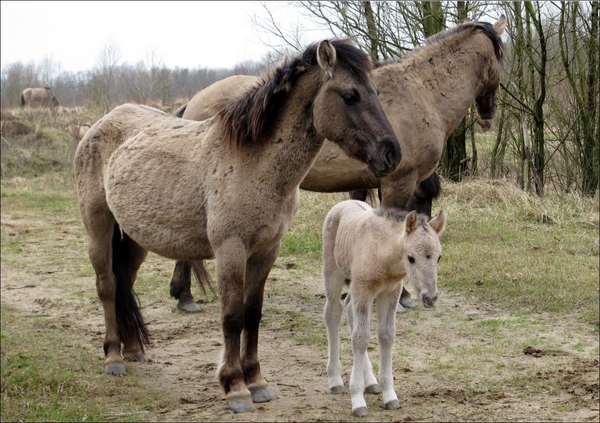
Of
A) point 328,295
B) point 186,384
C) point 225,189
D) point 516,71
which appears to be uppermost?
point 516,71

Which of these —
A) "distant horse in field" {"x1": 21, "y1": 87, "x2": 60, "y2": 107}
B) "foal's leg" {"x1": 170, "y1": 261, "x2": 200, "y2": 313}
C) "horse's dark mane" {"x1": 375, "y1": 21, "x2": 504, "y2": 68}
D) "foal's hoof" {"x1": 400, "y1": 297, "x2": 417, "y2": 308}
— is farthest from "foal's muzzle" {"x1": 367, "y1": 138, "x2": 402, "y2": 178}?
"distant horse in field" {"x1": 21, "y1": 87, "x2": 60, "y2": 107}

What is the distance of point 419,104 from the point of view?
6980 mm

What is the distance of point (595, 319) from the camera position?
632cm

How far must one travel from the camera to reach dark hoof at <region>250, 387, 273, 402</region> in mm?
4875

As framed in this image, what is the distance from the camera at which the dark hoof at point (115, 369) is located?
554 cm

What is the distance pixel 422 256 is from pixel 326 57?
1.37 m

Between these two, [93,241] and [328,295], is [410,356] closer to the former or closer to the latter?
[328,295]

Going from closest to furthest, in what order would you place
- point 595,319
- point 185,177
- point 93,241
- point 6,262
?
point 185,177 < point 93,241 < point 595,319 < point 6,262

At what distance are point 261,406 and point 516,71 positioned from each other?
1004 cm

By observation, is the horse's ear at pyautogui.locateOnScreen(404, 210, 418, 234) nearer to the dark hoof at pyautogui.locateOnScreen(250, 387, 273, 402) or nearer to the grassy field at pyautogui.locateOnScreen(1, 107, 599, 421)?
the grassy field at pyautogui.locateOnScreen(1, 107, 599, 421)

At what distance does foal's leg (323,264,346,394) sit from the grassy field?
0.82 ft

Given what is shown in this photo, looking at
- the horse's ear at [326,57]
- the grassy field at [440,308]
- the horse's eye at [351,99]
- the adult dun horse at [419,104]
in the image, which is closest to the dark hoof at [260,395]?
the grassy field at [440,308]

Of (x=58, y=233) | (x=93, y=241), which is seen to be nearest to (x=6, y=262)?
(x=58, y=233)

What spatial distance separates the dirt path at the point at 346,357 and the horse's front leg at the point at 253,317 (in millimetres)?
186
